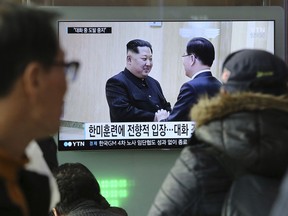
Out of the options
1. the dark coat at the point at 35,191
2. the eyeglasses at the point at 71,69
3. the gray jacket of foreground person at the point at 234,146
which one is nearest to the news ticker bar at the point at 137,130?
the gray jacket of foreground person at the point at 234,146

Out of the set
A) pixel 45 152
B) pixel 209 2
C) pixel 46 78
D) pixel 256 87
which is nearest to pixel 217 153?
pixel 256 87

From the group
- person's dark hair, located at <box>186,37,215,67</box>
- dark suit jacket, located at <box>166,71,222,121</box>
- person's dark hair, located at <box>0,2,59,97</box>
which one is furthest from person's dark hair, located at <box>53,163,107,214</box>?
person's dark hair, located at <box>186,37,215,67</box>

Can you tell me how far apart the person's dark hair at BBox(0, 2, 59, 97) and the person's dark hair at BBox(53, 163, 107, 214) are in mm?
838

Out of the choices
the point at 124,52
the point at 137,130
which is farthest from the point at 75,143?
the point at 124,52

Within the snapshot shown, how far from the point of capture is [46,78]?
102cm

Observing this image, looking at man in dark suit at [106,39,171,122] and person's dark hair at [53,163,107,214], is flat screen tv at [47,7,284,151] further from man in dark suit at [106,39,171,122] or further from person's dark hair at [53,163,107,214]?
person's dark hair at [53,163,107,214]

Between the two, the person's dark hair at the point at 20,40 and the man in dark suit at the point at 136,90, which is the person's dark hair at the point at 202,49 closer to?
the man in dark suit at the point at 136,90

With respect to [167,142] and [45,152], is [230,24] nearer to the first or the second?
[167,142]

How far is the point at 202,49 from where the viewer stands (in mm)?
3709

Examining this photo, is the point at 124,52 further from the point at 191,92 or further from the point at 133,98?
the point at 191,92

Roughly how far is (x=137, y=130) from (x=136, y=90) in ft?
0.98

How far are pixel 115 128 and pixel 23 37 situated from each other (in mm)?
2682

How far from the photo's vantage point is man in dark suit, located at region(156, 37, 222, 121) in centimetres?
368

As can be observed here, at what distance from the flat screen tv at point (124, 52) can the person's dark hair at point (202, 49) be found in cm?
3
